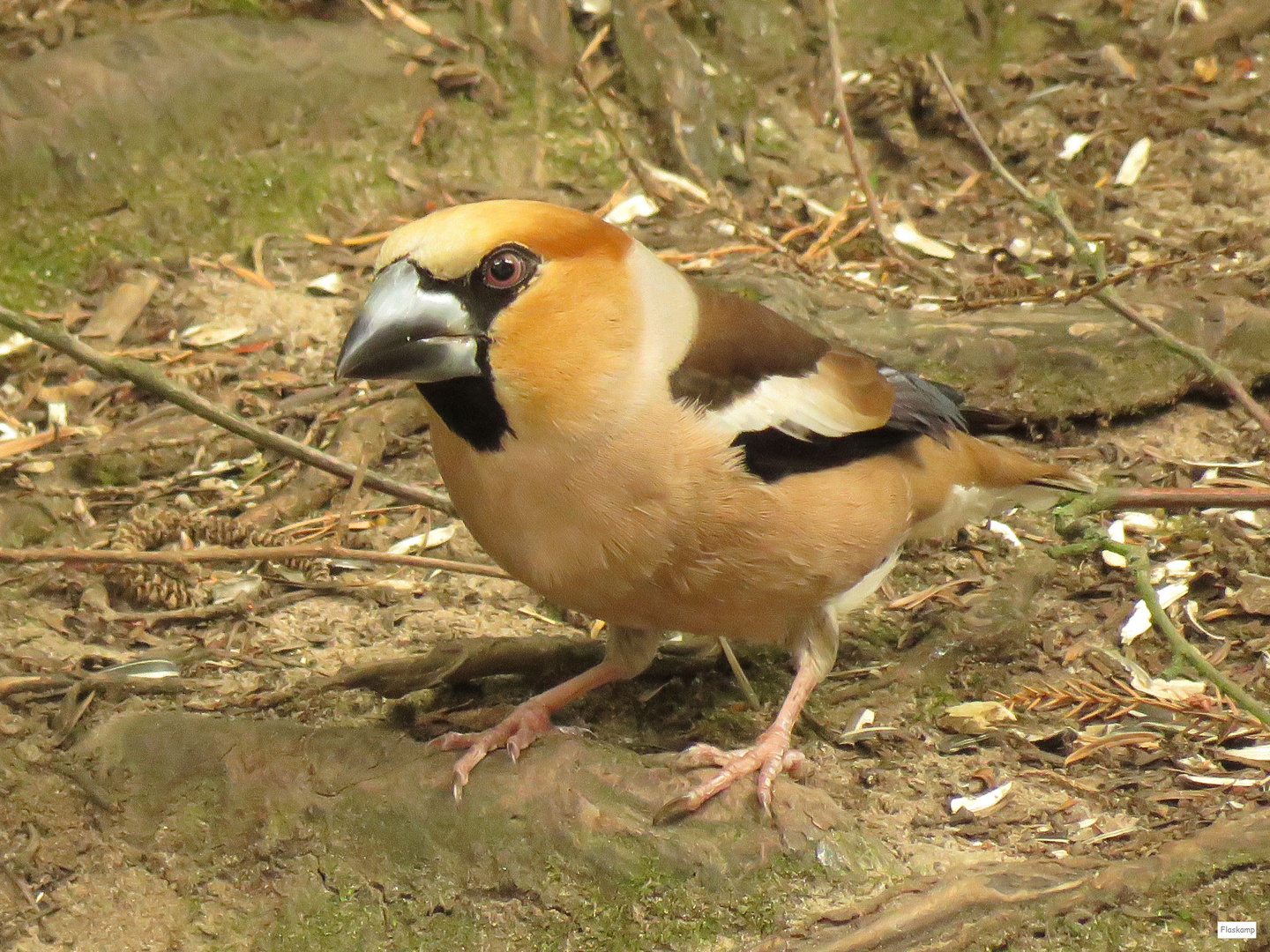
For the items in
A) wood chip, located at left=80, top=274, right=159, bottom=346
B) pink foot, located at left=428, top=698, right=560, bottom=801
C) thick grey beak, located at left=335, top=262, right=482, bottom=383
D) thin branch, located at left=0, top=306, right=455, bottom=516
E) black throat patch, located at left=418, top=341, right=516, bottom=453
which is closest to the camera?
thick grey beak, located at left=335, top=262, right=482, bottom=383

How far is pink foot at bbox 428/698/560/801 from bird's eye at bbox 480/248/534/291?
104 centimetres

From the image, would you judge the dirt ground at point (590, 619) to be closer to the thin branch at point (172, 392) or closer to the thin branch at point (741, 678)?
Answer: the thin branch at point (741, 678)

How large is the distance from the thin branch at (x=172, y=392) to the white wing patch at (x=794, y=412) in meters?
1.15

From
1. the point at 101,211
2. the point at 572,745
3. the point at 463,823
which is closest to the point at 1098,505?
the point at 572,745

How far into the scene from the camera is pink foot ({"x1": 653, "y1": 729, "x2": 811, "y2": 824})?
296 centimetres

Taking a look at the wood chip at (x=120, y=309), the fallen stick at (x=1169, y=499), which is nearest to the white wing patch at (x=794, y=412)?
the fallen stick at (x=1169, y=499)

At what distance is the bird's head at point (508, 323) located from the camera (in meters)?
2.81

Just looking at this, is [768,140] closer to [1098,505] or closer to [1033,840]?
[1098,505]

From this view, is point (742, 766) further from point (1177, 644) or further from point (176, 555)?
point (176, 555)

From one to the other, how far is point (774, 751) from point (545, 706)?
0.59 meters

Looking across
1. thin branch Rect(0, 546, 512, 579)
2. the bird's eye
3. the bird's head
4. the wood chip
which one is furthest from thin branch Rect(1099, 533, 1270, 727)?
the wood chip

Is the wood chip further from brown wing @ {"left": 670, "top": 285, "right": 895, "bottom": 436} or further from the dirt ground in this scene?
brown wing @ {"left": 670, "top": 285, "right": 895, "bottom": 436}

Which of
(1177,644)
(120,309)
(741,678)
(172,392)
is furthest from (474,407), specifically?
(120,309)

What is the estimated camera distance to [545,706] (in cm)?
339
